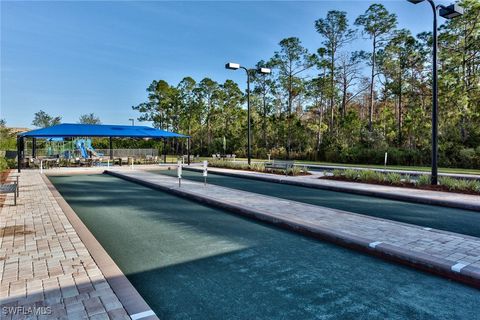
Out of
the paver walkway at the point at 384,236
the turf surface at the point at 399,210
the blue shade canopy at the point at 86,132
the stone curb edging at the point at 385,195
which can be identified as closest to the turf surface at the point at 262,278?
the paver walkway at the point at 384,236

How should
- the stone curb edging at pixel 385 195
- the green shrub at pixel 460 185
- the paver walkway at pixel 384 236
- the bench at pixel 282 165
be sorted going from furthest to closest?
the bench at pixel 282 165 → the green shrub at pixel 460 185 → the stone curb edging at pixel 385 195 → the paver walkway at pixel 384 236

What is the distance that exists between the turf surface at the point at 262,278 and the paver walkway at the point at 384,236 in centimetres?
18

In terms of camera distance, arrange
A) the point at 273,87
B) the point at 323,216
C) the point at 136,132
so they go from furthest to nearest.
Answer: the point at 273,87 → the point at 136,132 → the point at 323,216

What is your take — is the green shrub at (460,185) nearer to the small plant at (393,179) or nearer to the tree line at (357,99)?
the small plant at (393,179)

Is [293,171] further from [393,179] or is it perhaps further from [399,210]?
[399,210]

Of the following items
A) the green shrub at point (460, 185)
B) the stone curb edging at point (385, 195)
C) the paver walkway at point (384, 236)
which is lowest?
the paver walkway at point (384, 236)

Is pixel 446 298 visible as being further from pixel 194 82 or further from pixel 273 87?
pixel 194 82

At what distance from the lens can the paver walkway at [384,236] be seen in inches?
147

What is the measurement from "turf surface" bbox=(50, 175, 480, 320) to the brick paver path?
18.0 inches

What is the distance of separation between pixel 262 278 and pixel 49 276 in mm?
2376

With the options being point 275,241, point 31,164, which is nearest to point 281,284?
point 275,241

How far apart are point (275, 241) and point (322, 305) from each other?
202cm

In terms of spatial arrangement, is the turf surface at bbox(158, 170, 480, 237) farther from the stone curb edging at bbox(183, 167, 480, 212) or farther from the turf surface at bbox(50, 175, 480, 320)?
the turf surface at bbox(50, 175, 480, 320)

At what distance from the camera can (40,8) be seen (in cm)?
1247
